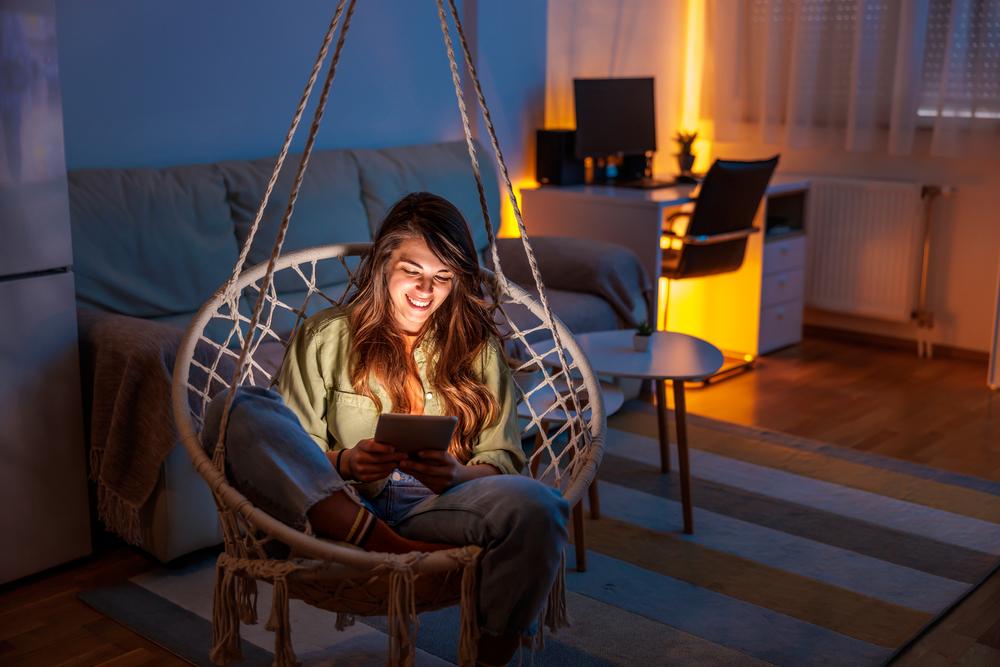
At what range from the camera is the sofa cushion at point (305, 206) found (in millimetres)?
3227

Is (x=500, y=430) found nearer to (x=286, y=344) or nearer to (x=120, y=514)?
(x=286, y=344)

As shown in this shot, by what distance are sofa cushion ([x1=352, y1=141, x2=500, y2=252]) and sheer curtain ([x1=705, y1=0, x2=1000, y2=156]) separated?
4.82 ft

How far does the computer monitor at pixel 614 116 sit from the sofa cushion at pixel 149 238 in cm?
169

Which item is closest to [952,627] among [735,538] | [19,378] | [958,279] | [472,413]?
[735,538]

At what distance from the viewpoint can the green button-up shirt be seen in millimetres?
1945

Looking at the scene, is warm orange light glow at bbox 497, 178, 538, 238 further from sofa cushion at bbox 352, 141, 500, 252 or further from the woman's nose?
the woman's nose

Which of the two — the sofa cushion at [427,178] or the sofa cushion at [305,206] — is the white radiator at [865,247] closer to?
the sofa cushion at [427,178]

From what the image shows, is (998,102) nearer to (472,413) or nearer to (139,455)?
(472,413)

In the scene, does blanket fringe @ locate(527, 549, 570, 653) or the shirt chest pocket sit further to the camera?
the shirt chest pocket

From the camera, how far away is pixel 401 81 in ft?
13.2

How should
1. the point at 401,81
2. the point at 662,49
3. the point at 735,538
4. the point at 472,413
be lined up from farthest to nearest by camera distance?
1. the point at 662,49
2. the point at 401,81
3. the point at 735,538
4. the point at 472,413

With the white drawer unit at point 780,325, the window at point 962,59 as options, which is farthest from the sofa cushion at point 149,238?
the window at point 962,59

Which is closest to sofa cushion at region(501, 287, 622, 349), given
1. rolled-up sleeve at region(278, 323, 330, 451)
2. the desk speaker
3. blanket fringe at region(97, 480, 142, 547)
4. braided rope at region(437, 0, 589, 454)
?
the desk speaker

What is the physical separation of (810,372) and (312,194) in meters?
2.15
